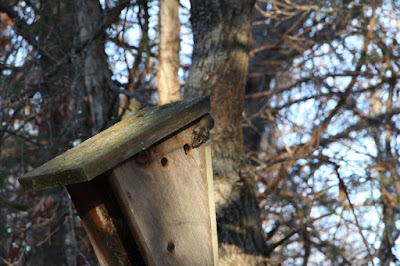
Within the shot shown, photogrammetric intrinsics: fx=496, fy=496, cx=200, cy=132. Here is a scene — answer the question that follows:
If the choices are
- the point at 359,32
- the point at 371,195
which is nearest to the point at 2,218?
the point at 371,195

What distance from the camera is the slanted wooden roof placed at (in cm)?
145

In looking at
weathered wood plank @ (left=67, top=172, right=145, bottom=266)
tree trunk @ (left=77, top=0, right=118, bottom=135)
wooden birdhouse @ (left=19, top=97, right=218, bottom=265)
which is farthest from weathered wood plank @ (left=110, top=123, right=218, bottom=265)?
tree trunk @ (left=77, top=0, right=118, bottom=135)

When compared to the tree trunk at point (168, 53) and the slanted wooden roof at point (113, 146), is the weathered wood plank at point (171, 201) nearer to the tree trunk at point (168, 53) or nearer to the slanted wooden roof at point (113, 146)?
the slanted wooden roof at point (113, 146)

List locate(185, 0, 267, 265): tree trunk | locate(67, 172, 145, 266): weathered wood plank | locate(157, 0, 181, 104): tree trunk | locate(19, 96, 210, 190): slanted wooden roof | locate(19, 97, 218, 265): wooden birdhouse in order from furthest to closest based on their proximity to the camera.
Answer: locate(157, 0, 181, 104): tree trunk
locate(185, 0, 267, 265): tree trunk
locate(67, 172, 145, 266): weathered wood plank
locate(19, 97, 218, 265): wooden birdhouse
locate(19, 96, 210, 190): slanted wooden roof

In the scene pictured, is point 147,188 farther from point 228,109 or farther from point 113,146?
point 228,109

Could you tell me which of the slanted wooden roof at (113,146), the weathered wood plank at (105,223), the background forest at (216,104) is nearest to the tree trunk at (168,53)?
→ the background forest at (216,104)

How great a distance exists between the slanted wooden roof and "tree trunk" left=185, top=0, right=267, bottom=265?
99 centimetres

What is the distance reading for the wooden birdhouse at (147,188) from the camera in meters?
1.55

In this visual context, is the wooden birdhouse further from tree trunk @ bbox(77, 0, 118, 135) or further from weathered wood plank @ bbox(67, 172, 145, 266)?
tree trunk @ bbox(77, 0, 118, 135)

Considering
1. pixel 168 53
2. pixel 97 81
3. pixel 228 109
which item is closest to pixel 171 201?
pixel 228 109

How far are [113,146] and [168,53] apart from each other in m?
2.41

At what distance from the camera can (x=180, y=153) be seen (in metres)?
1.75

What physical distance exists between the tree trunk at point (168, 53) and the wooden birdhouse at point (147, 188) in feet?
6.28

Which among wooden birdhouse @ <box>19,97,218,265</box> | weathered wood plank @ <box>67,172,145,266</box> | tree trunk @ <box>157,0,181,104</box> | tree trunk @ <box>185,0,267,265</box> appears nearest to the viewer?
wooden birdhouse @ <box>19,97,218,265</box>
